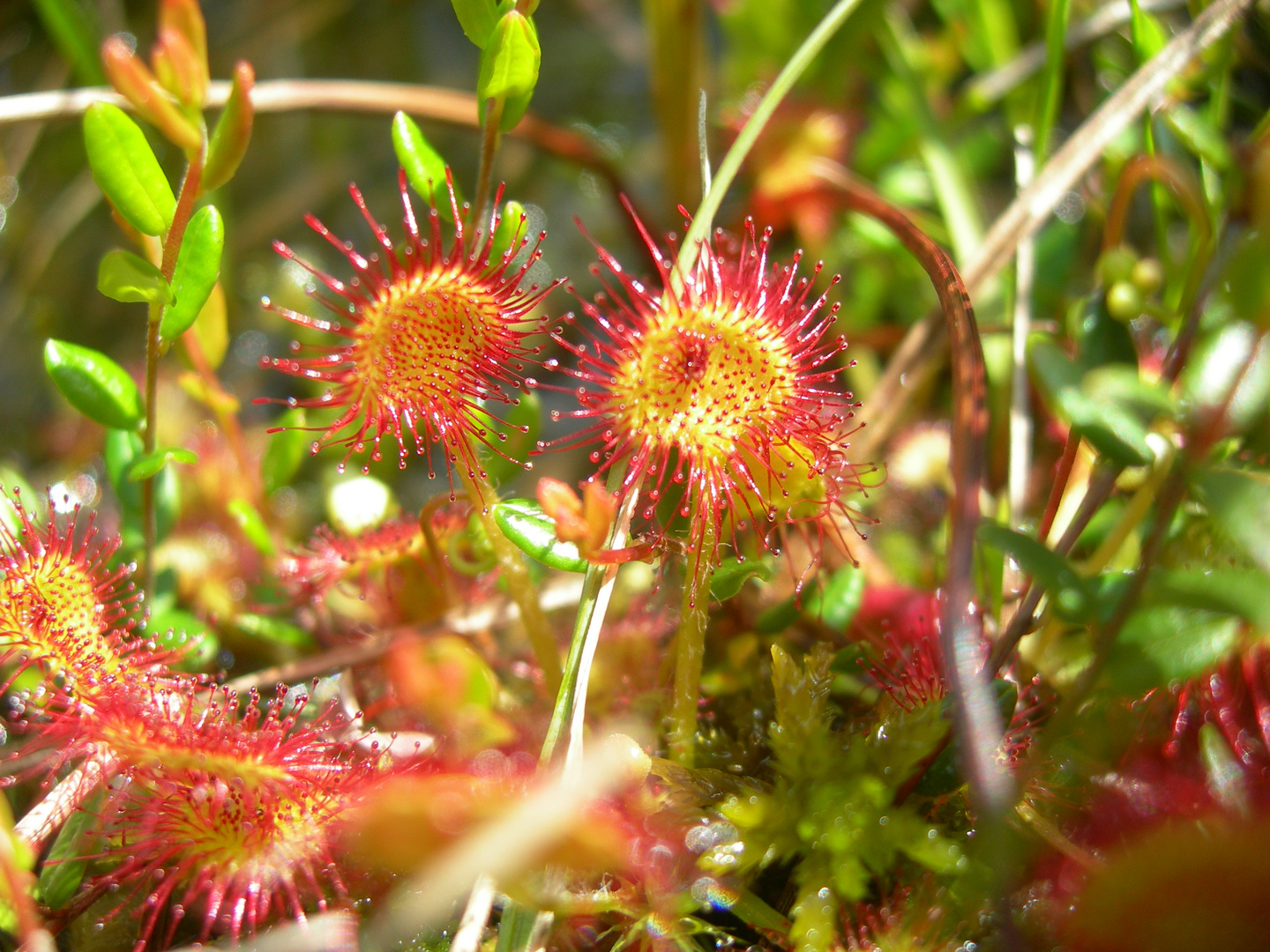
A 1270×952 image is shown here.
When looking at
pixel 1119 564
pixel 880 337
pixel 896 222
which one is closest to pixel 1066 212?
pixel 880 337

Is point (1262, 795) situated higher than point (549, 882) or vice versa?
point (1262, 795)

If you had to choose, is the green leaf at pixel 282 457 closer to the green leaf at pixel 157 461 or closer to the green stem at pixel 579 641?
the green leaf at pixel 157 461

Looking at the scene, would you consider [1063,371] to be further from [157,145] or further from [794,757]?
[157,145]

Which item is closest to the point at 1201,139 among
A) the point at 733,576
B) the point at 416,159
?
the point at 733,576

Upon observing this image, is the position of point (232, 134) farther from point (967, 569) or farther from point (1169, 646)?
point (1169, 646)

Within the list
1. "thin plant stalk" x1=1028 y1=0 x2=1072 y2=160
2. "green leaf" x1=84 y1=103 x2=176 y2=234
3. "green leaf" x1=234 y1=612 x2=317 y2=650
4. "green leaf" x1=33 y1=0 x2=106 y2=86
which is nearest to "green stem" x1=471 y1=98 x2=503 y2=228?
"green leaf" x1=84 y1=103 x2=176 y2=234

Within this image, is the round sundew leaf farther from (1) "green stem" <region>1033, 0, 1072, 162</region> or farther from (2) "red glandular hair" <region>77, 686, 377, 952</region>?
(1) "green stem" <region>1033, 0, 1072, 162</region>
